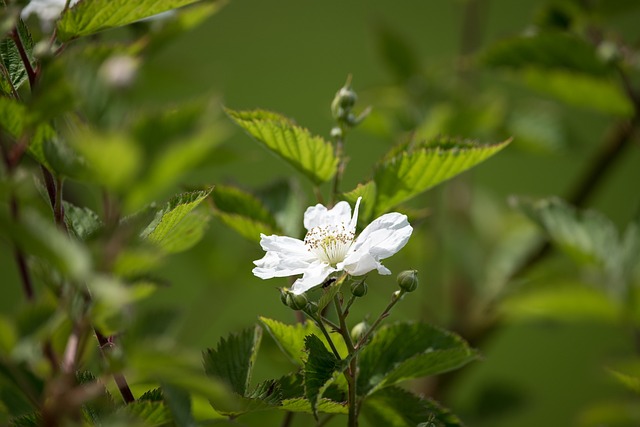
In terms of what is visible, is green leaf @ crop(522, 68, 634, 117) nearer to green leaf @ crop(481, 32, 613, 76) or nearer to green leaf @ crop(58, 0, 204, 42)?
green leaf @ crop(481, 32, 613, 76)

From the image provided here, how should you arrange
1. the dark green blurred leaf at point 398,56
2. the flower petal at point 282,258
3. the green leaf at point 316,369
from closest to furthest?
the green leaf at point 316,369, the flower petal at point 282,258, the dark green blurred leaf at point 398,56

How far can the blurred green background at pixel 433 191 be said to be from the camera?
138 cm

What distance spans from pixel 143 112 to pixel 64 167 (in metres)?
0.10

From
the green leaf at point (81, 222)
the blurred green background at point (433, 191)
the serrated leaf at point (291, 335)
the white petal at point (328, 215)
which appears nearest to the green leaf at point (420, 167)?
the white petal at point (328, 215)

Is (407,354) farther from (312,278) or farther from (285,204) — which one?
(285,204)

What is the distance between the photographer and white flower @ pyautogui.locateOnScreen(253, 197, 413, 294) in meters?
0.59

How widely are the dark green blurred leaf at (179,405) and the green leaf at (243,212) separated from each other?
0.26 metres

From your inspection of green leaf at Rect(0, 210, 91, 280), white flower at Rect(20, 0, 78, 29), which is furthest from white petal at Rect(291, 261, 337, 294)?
white flower at Rect(20, 0, 78, 29)

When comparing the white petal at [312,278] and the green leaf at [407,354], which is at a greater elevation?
the white petal at [312,278]

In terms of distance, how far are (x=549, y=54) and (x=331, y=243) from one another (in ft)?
1.69

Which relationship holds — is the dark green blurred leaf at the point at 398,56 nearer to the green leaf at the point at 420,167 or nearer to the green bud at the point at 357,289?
the green leaf at the point at 420,167

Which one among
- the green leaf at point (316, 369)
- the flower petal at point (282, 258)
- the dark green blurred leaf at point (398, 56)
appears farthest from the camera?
the dark green blurred leaf at point (398, 56)

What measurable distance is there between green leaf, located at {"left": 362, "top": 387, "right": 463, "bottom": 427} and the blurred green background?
661 millimetres

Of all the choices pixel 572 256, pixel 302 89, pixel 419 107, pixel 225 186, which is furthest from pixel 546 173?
pixel 225 186
